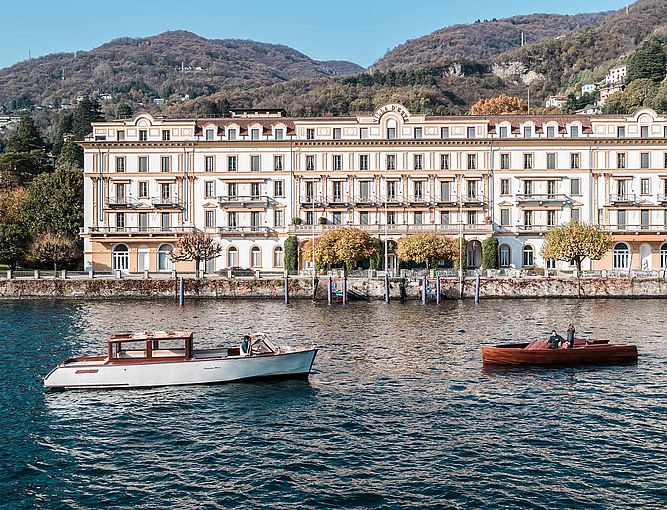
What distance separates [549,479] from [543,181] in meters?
75.8

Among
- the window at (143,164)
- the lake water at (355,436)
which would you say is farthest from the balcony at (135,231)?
the lake water at (355,436)

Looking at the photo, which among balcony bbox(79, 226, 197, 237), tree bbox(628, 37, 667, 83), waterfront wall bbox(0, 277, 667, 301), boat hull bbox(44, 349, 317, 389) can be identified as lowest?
boat hull bbox(44, 349, 317, 389)

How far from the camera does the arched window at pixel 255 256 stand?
98.5m

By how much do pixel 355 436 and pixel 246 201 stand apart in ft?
229

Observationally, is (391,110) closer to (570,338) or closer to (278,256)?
(278,256)

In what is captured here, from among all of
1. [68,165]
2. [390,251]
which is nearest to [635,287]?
[390,251]

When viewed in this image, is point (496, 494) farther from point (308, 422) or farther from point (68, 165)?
point (68, 165)

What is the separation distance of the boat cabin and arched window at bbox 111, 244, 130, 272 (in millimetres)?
62098

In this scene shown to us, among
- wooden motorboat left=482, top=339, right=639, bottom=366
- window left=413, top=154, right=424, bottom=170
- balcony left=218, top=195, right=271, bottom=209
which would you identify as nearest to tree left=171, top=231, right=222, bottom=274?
balcony left=218, top=195, right=271, bottom=209

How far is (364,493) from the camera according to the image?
25.0 meters

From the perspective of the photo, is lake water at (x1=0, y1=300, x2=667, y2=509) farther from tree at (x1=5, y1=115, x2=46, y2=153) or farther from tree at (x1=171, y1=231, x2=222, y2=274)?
tree at (x1=5, y1=115, x2=46, y2=153)

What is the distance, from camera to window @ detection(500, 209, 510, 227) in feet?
321

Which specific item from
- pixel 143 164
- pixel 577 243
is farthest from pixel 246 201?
→ pixel 577 243

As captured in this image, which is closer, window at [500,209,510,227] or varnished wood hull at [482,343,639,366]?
varnished wood hull at [482,343,639,366]
